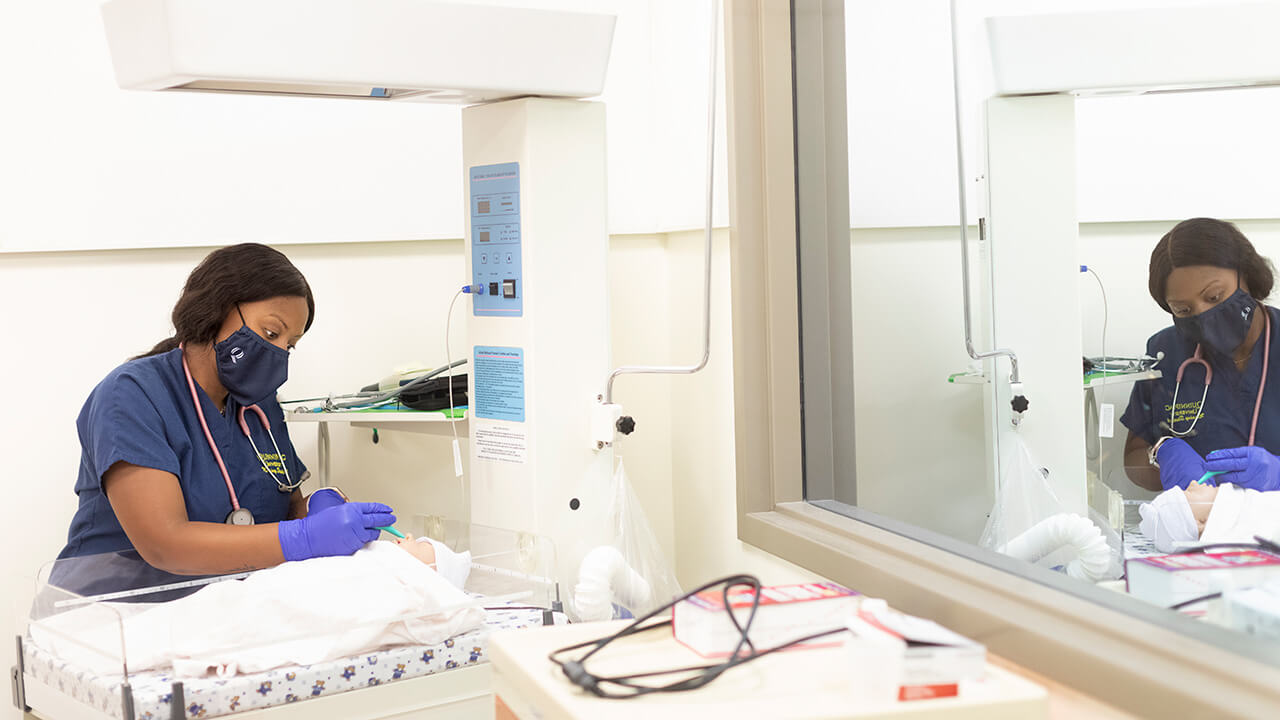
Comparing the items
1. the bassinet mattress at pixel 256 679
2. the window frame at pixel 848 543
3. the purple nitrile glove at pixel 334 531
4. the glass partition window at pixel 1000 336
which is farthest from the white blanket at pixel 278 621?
the glass partition window at pixel 1000 336

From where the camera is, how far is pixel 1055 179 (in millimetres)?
1876

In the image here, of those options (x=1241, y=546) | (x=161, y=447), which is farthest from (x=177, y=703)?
(x=1241, y=546)

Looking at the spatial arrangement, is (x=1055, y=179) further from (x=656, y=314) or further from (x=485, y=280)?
(x=656, y=314)

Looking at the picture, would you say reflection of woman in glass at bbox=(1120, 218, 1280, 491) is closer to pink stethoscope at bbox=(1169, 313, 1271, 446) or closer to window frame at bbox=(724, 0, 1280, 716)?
pink stethoscope at bbox=(1169, 313, 1271, 446)

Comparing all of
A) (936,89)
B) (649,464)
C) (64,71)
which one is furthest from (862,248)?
(64,71)

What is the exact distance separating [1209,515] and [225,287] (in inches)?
65.7

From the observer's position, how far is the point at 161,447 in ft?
6.26

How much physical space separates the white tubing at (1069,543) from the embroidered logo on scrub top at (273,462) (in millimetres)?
1378

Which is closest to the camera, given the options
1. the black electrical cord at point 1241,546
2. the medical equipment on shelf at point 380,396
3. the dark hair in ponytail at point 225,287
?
the black electrical cord at point 1241,546

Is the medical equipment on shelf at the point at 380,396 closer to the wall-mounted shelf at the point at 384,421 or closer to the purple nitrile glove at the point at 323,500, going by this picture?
the wall-mounted shelf at the point at 384,421

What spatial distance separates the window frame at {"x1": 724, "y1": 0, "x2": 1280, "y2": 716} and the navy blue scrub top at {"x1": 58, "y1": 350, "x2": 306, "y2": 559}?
3.12 ft

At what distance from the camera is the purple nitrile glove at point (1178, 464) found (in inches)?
62.9

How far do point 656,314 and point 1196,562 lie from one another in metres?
1.74

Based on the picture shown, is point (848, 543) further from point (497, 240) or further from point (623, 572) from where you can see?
point (497, 240)
